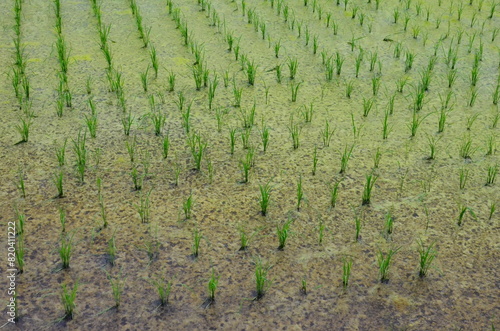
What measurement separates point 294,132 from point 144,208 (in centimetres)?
103

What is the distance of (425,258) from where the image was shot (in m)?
2.35

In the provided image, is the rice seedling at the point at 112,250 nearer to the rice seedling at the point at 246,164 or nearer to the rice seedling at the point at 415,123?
the rice seedling at the point at 246,164

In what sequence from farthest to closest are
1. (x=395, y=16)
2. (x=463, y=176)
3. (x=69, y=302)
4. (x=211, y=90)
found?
(x=395, y=16), (x=211, y=90), (x=463, y=176), (x=69, y=302)

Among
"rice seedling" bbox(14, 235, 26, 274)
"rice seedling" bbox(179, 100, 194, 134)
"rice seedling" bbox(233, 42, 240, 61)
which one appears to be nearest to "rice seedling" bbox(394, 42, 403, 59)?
"rice seedling" bbox(233, 42, 240, 61)

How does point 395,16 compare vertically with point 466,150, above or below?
above

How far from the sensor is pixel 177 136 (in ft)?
10.8

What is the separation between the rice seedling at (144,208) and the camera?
2.62m

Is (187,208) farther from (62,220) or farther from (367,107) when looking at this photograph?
(367,107)

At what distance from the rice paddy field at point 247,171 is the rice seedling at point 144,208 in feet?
0.04

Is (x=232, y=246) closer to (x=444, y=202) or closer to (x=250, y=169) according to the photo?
(x=250, y=169)

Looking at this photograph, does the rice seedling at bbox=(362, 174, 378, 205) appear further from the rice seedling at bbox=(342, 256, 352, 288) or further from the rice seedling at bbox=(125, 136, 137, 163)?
the rice seedling at bbox=(125, 136, 137, 163)

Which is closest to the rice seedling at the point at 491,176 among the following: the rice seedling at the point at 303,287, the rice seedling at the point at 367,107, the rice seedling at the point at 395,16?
the rice seedling at the point at 367,107

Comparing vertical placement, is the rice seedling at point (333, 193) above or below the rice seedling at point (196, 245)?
above

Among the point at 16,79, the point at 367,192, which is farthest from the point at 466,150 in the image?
the point at 16,79
